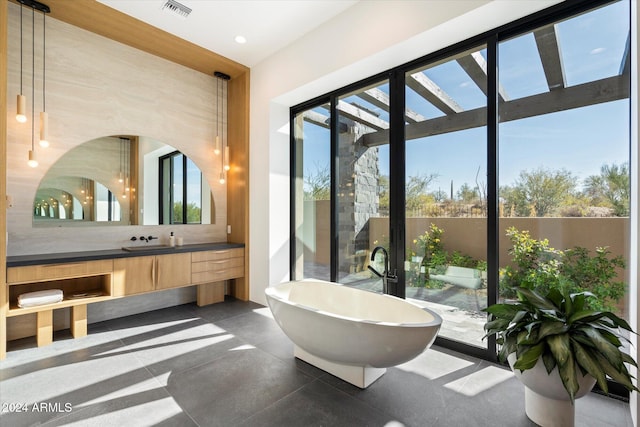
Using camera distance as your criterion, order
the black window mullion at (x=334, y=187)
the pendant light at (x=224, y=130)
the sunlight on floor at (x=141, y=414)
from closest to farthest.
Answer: the sunlight on floor at (x=141, y=414), the black window mullion at (x=334, y=187), the pendant light at (x=224, y=130)

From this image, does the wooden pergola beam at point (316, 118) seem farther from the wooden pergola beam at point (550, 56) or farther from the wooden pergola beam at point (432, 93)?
the wooden pergola beam at point (550, 56)

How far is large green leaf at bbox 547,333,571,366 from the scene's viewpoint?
1.48 meters

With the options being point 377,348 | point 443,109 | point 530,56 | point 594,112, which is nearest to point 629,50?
point 594,112

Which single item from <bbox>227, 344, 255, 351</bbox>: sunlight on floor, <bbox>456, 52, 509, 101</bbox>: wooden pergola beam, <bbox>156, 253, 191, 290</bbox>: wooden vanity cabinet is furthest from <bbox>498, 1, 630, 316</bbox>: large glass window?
<bbox>156, 253, 191, 290</bbox>: wooden vanity cabinet

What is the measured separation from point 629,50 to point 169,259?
4347 millimetres

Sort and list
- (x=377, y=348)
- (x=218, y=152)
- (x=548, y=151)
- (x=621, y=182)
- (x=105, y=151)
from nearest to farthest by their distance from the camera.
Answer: (x=377, y=348), (x=621, y=182), (x=548, y=151), (x=105, y=151), (x=218, y=152)

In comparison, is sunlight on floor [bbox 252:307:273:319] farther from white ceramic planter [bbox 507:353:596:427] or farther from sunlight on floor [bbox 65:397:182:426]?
white ceramic planter [bbox 507:353:596:427]

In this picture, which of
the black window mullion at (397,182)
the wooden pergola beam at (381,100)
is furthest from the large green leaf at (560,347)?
the wooden pergola beam at (381,100)

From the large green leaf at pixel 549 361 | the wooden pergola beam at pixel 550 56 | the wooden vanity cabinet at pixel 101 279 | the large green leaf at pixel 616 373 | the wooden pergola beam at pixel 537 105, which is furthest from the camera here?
the wooden vanity cabinet at pixel 101 279

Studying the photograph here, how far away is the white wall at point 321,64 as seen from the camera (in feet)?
7.92

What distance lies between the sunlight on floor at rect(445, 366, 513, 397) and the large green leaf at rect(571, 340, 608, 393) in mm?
770

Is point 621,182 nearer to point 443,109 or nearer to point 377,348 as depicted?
point 443,109

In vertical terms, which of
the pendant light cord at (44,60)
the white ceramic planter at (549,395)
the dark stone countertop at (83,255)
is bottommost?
the white ceramic planter at (549,395)

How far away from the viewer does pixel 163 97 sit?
393 centimetres
